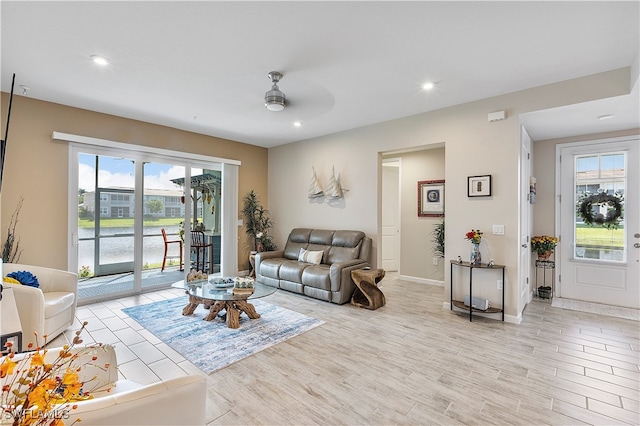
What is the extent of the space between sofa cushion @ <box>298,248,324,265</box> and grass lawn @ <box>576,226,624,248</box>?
3967 mm

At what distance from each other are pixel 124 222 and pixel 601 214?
7.15 metres

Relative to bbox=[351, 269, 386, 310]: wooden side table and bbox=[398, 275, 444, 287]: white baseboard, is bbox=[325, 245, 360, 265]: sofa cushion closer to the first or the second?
bbox=[351, 269, 386, 310]: wooden side table

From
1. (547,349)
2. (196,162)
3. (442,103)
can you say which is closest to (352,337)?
(547,349)

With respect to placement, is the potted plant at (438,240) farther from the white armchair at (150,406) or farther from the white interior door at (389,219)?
the white armchair at (150,406)

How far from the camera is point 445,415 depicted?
1981 millimetres

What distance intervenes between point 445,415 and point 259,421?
123 centimetres

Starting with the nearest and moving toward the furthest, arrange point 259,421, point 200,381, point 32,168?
point 200,381, point 259,421, point 32,168

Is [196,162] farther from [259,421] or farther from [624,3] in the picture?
[624,3]

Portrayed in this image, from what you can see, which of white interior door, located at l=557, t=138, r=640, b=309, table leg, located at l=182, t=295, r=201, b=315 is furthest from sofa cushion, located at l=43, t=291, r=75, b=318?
white interior door, located at l=557, t=138, r=640, b=309

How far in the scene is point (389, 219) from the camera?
22.4 ft

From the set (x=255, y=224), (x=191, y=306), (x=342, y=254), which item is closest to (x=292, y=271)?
(x=342, y=254)

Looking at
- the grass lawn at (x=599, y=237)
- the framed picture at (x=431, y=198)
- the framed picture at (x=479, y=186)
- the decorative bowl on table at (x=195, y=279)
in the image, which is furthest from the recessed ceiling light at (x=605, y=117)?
the decorative bowl on table at (x=195, y=279)

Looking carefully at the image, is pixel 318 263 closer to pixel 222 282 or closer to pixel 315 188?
pixel 315 188

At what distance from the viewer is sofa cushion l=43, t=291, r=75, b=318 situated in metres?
2.90
